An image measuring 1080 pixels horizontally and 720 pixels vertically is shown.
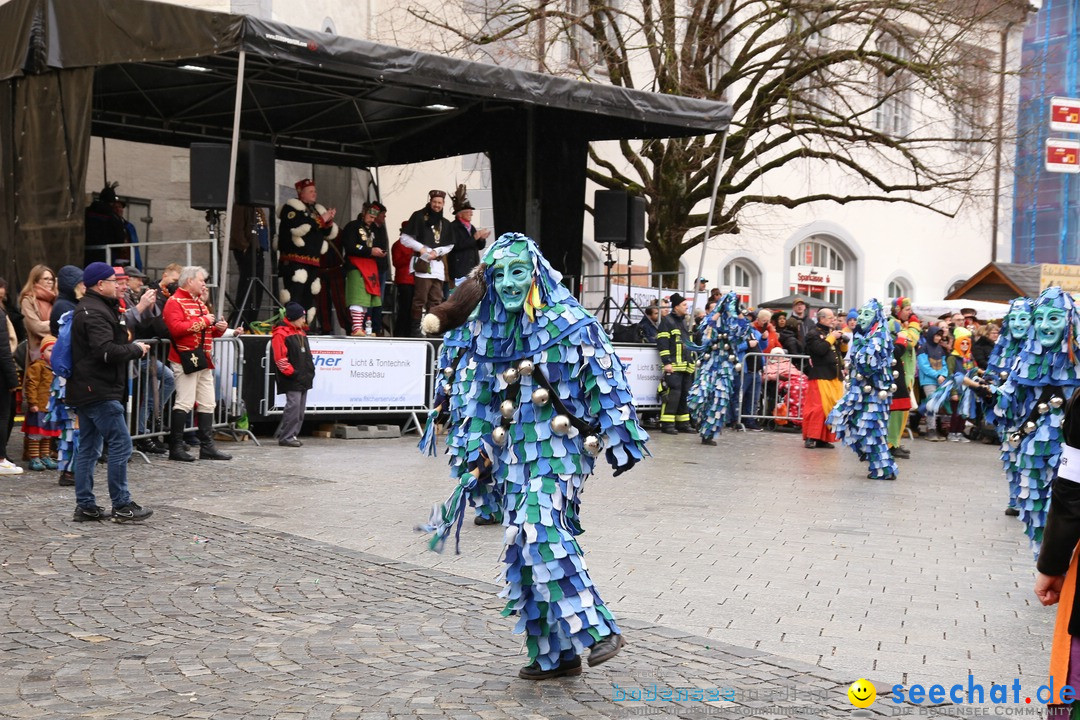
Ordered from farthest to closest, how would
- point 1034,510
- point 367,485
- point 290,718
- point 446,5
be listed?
point 446,5
point 367,485
point 1034,510
point 290,718

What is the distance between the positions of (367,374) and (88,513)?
661 cm

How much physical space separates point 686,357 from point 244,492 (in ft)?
30.7

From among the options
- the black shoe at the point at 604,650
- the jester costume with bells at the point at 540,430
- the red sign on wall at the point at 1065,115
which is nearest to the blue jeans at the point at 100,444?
the jester costume with bells at the point at 540,430

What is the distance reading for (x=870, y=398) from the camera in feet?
44.4

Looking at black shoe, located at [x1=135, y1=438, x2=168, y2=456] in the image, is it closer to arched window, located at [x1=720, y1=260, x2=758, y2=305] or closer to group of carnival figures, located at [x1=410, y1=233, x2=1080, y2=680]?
group of carnival figures, located at [x1=410, y1=233, x2=1080, y2=680]

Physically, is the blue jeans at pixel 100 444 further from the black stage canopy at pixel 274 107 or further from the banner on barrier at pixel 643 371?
the banner on barrier at pixel 643 371

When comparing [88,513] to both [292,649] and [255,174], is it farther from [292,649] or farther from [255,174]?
[255,174]

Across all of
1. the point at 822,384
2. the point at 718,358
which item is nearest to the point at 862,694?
the point at 822,384

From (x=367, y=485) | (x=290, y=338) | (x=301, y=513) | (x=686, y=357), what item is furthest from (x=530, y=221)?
(x=301, y=513)

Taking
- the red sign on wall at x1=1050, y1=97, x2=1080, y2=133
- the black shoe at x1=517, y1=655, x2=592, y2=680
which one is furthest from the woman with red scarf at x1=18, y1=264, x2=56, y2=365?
the red sign on wall at x1=1050, y1=97, x2=1080, y2=133

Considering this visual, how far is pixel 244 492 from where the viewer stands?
1053 cm

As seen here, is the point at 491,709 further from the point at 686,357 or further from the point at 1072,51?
the point at 1072,51

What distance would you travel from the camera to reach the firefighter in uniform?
1844 cm

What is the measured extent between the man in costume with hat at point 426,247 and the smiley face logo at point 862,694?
42.6 feet
